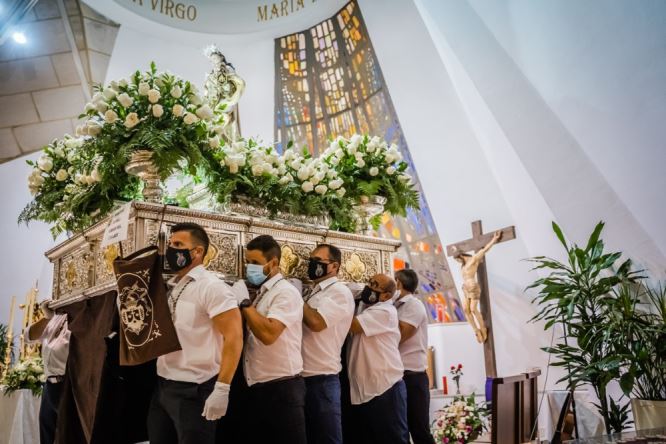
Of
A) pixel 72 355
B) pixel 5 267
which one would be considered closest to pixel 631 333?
pixel 72 355

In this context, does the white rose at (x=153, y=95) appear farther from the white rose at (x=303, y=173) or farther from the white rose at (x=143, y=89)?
the white rose at (x=303, y=173)

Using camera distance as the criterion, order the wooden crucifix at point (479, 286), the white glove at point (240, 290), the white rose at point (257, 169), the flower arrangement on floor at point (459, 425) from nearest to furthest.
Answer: the white glove at point (240, 290), the white rose at point (257, 169), the flower arrangement on floor at point (459, 425), the wooden crucifix at point (479, 286)

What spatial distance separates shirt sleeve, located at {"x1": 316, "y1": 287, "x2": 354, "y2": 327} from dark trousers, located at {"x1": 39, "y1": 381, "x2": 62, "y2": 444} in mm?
2041

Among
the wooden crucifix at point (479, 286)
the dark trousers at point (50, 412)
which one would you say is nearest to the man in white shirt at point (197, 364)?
the dark trousers at point (50, 412)

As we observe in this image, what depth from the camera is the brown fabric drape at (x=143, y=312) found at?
2645 millimetres

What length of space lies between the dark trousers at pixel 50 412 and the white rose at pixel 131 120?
193cm

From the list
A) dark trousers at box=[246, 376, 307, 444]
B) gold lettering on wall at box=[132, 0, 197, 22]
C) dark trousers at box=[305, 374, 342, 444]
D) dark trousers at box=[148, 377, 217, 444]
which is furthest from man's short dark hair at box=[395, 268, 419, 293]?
gold lettering on wall at box=[132, 0, 197, 22]

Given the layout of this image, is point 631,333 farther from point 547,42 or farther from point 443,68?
point 443,68

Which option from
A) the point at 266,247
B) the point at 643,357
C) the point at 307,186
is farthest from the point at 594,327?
the point at 266,247

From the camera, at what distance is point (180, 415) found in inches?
101

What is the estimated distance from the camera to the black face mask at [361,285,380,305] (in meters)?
3.89

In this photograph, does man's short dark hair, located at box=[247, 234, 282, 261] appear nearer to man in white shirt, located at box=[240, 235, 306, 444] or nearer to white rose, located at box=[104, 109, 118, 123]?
man in white shirt, located at box=[240, 235, 306, 444]

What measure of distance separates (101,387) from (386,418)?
181 centimetres

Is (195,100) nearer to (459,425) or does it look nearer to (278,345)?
(278,345)
